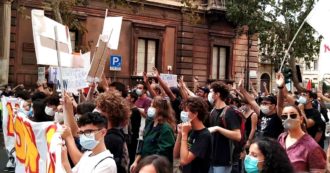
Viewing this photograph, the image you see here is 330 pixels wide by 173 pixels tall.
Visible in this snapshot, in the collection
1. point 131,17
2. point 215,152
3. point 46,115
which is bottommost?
point 215,152

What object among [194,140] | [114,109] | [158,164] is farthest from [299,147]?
[158,164]

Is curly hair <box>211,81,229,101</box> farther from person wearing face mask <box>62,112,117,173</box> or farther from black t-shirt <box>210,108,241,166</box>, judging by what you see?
person wearing face mask <box>62,112,117,173</box>

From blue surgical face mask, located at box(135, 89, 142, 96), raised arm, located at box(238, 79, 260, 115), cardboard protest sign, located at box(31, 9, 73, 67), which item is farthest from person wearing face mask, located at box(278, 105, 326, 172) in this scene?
blue surgical face mask, located at box(135, 89, 142, 96)

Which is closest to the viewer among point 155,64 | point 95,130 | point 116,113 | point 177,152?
point 95,130

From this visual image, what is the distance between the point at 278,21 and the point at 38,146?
88.9 feet

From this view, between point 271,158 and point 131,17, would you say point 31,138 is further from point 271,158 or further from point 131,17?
point 131,17

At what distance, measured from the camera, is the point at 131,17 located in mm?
26266

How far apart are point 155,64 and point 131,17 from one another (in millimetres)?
3018

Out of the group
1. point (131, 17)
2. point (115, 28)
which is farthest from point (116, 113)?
point (131, 17)

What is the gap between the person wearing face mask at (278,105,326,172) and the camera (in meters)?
4.79

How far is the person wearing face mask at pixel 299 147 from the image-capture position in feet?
15.7

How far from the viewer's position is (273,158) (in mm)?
3555

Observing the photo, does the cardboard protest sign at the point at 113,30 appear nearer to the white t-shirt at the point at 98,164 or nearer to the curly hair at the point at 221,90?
the curly hair at the point at 221,90

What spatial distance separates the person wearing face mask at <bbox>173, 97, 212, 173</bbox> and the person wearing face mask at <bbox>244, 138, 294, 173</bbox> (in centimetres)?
160
